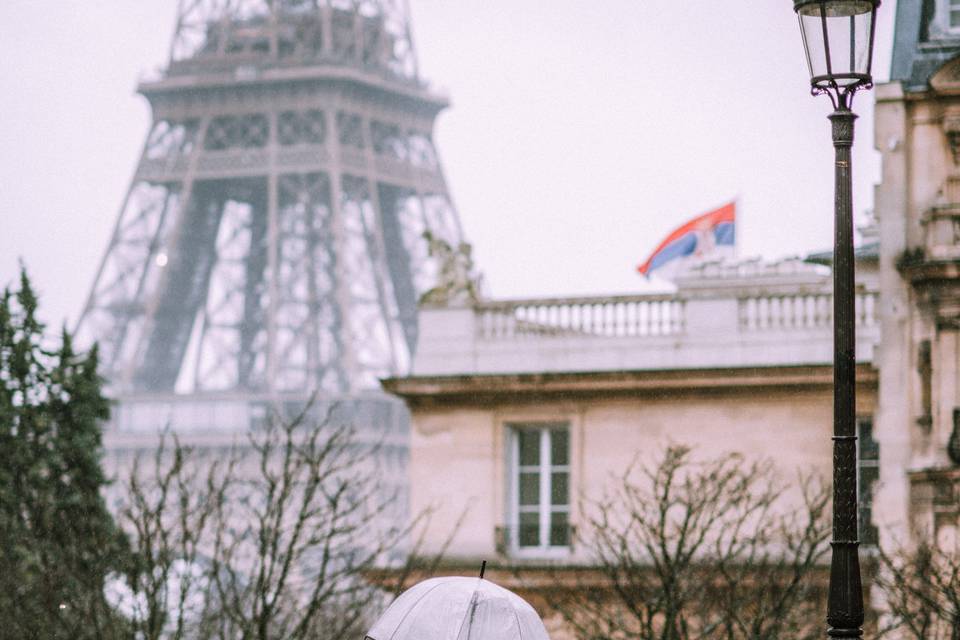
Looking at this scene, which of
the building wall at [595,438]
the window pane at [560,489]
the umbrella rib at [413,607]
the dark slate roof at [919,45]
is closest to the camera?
the umbrella rib at [413,607]

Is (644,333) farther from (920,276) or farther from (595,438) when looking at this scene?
(920,276)

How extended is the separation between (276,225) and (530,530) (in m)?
70.2

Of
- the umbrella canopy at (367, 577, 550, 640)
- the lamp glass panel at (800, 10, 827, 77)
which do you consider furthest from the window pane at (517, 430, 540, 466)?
the umbrella canopy at (367, 577, 550, 640)

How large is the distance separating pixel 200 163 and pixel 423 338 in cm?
6740

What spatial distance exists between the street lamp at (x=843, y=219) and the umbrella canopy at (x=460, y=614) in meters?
2.91

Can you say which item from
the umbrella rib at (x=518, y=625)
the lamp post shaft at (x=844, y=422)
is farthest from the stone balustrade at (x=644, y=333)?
the umbrella rib at (x=518, y=625)

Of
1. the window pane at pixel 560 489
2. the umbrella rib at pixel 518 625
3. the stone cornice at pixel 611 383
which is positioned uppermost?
the stone cornice at pixel 611 383

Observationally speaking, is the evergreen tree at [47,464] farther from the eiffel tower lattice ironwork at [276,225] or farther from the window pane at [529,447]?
the eiffel tower lattice ironwork at [276,225]

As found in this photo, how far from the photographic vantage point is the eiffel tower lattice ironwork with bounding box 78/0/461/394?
104m

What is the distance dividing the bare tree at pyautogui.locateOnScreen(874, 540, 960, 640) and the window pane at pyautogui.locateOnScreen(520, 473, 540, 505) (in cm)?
729

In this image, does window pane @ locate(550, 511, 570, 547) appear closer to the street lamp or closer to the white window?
the white window

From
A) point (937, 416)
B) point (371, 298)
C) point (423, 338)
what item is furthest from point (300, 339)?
point (937, 416)

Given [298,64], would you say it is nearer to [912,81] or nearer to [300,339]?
[300,339]

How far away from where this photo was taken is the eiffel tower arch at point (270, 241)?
340 ft
